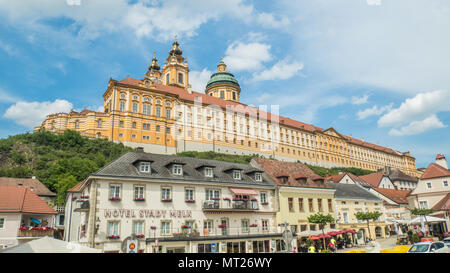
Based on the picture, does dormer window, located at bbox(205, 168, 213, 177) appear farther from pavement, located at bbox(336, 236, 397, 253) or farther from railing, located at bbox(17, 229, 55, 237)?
railing, located at bbox(17, 229, 55, 237)

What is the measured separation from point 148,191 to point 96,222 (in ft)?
15.5

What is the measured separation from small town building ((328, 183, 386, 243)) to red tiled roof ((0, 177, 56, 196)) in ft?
121

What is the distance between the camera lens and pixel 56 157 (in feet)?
188

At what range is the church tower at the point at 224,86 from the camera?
11256 centimetres

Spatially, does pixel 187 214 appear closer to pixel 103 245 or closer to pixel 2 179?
pixel 103 245

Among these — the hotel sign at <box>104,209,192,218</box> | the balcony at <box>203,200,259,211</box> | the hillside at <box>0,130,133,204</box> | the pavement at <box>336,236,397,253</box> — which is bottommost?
the pavement at <box>336,236,397,253</box>

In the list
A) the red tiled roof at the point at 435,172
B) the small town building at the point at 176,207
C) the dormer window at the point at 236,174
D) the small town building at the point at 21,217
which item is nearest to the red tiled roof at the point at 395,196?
the red tiled roof at the point at 435,172

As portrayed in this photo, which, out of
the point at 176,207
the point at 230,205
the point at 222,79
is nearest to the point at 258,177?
the point at 230,205

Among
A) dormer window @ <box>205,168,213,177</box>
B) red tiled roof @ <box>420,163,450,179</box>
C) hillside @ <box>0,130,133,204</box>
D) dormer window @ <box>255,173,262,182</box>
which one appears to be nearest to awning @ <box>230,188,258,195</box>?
dormer window @ <box>205,168,213,177</box>

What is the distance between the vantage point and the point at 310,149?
110688mm

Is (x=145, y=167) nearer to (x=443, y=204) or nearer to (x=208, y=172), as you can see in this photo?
(x=208, y=172)

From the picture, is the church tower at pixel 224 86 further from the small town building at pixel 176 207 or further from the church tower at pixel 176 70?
the small town building at pixel 176 207

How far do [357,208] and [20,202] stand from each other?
3914cm

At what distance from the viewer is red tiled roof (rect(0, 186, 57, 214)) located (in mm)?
32219
